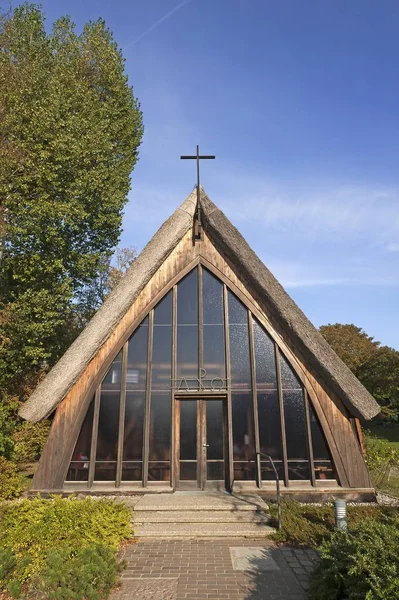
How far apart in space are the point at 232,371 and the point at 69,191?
353 inches

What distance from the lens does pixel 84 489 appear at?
880 centimetres

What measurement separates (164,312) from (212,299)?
148 cm

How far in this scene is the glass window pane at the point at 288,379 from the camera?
31.1ft

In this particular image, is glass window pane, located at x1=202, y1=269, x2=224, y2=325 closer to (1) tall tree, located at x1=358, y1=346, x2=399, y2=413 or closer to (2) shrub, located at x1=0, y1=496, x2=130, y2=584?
(2) shrub, located at x1=0, y1=496, x2=130, y2=584

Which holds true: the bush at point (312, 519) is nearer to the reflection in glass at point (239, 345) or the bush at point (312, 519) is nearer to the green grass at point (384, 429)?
the reflection in glass at point (239, 345)

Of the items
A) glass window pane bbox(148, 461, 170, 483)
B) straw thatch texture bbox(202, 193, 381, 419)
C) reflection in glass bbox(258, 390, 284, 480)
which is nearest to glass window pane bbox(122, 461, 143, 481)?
glass window pane bbox(148, 461, 170, 483)

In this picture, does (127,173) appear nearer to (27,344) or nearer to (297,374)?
(27,344)

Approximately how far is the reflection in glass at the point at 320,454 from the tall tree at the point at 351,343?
25.1 metres

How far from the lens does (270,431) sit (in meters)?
9.26

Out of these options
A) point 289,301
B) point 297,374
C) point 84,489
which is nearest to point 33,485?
point 84,489

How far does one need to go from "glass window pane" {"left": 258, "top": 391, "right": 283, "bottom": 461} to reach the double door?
3.35 feet

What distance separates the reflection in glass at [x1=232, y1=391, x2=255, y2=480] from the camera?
9086 mm

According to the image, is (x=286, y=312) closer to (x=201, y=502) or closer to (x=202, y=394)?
(x=202, y=394)

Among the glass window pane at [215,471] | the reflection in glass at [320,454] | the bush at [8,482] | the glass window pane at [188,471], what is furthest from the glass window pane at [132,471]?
the reflection in glass at [320,454]
